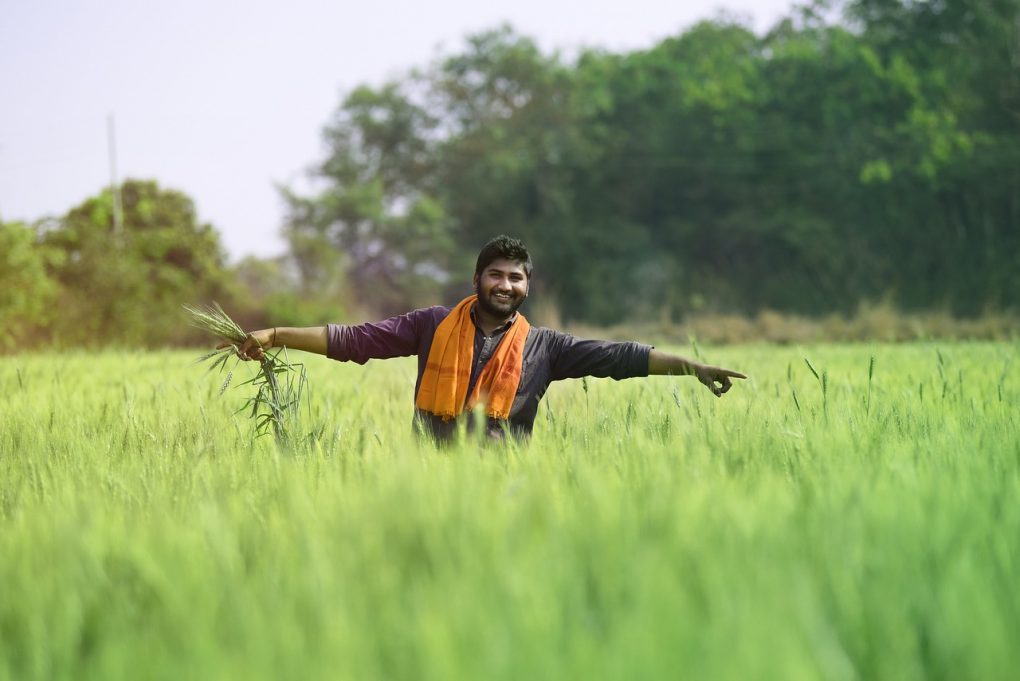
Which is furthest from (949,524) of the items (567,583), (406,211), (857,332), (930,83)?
(406,211)

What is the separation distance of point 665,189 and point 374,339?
107 feet

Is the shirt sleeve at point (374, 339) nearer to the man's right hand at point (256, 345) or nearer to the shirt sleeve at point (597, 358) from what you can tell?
the man's right hand at point (256, 345)

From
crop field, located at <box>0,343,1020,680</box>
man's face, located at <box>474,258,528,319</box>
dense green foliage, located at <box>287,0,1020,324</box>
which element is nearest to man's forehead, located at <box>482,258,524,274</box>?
man's face, located at <box>474,258,528,319</box>

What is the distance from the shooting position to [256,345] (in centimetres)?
350

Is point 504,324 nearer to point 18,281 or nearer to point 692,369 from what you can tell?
point 692,369

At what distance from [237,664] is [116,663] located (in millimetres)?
143

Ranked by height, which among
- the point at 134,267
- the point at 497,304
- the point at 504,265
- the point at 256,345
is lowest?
→ the point at 256,345

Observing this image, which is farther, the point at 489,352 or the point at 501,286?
the point at 489,352

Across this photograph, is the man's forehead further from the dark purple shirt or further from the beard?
the dark purple shirt

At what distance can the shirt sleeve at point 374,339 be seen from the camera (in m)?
3.65

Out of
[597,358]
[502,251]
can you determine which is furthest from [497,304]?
[597,358]

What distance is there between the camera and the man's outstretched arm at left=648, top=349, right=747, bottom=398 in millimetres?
3523

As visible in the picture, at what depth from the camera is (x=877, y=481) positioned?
2135 millimetres

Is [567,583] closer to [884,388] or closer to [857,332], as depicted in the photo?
[884,388]
